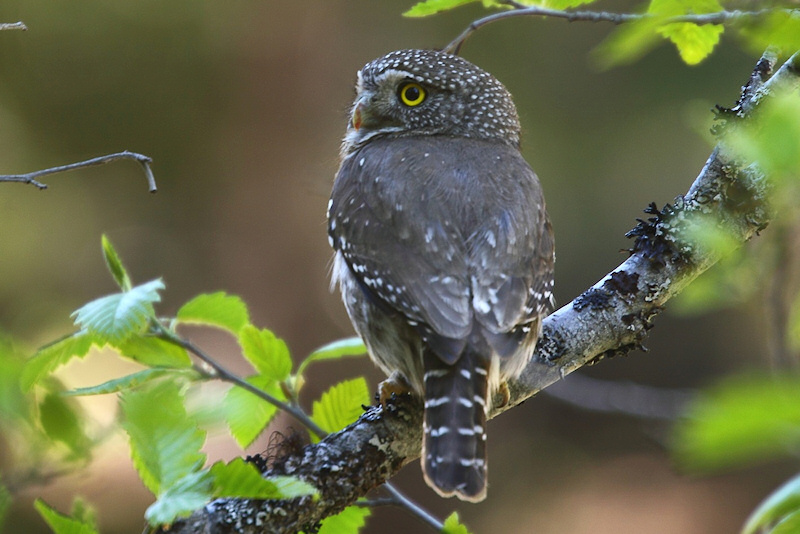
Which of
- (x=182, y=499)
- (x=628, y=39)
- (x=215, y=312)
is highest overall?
(x=628, y=39)

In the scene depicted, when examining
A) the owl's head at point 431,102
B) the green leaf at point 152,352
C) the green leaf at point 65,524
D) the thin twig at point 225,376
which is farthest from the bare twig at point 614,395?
the green leaf at point 65,524

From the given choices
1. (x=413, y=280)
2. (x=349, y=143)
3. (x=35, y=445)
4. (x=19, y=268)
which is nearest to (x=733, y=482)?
(x=349, y=143)

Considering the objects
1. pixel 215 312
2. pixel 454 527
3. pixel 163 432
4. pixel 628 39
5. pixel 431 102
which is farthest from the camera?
pixel 431 102

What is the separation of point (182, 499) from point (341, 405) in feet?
3.53

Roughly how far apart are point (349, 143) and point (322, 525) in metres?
2.02

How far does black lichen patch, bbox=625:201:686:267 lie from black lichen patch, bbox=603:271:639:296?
0.09m

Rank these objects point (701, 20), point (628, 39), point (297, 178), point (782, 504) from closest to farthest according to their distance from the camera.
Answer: point (628, 39), point (701, 20), point (782, 504), point (297, 178)

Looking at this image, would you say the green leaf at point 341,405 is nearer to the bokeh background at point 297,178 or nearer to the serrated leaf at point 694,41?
the serrated leaf at point 694,41

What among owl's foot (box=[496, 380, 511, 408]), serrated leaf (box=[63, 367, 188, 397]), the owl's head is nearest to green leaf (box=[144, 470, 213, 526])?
serrated leaf (box=[63, 367, 188, 397])

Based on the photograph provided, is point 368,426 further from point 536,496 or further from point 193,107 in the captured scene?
point 193,107

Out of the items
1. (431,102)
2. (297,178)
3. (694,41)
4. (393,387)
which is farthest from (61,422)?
(297,178)

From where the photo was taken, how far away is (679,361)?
8.58 meters

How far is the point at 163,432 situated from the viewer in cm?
144

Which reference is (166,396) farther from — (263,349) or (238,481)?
(263,349)
